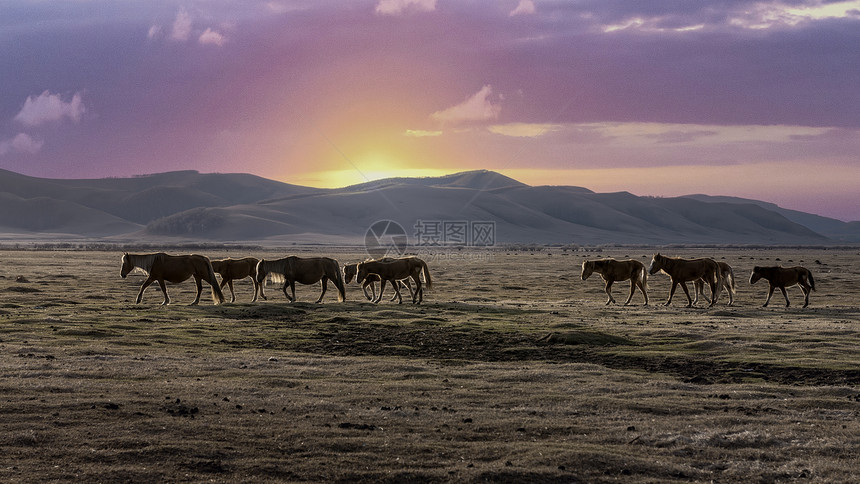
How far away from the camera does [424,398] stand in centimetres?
1280

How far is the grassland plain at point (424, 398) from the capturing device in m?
9.12

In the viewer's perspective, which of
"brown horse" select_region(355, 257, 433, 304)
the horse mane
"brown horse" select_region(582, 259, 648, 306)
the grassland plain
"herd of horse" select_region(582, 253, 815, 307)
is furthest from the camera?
"brown horse" select_region(582, 259, 648, 306)

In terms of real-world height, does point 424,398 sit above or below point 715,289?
below

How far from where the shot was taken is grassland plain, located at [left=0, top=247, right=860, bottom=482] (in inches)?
359

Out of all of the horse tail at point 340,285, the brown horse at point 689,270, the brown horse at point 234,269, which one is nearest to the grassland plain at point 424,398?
the horse tail at point 340,285

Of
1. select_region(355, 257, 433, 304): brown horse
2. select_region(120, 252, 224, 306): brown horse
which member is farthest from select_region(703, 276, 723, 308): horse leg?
select_region(120, 252, 224, 306): brown horse

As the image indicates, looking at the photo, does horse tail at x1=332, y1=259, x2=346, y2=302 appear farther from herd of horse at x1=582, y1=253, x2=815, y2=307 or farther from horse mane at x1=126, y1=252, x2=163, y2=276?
herd of horse at x1=582, y1=253, x2=815, y2=307

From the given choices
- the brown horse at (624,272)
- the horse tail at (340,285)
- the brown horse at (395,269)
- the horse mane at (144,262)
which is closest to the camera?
the horse mane at (144,262)

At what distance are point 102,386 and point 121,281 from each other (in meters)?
35.0

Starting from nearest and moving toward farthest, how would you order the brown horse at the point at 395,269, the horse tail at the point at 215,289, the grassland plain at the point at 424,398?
the grassland plain at the point at 424,398, the horse tail at the point at 215,289, the brown horse at the point at 395,269

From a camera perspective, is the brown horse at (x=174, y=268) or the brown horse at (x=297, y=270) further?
the brown horse at (x=297, y=270)

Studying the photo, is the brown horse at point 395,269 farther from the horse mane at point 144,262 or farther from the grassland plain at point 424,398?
the horse mane at point 144,262

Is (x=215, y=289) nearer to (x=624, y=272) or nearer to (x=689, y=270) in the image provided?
(x=624, y=272)

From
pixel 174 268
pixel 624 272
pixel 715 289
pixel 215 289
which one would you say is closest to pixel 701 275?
pixel 715 289
